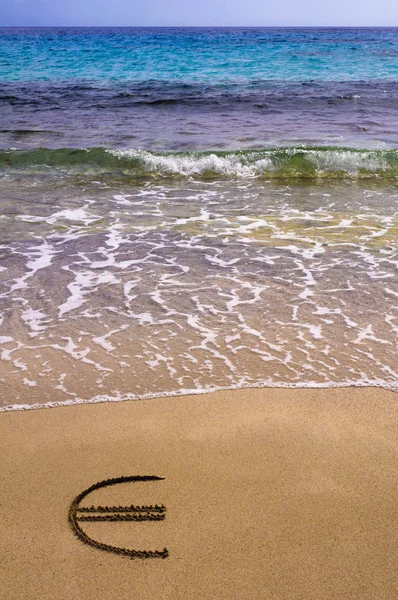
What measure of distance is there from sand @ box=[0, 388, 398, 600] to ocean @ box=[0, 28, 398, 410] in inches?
11.7

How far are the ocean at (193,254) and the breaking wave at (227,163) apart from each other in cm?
4

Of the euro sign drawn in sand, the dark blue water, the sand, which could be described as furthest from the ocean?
the euro sign drawn in sand

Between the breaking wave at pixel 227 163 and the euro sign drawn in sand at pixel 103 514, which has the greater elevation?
the breaking wave at pixel 227 163

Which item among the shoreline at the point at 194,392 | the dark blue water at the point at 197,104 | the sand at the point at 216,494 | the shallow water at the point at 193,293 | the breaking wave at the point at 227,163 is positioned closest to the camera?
the sand at the point at 216,494

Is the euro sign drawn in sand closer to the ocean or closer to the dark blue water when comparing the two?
the ocean

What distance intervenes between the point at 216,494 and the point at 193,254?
3.71 m

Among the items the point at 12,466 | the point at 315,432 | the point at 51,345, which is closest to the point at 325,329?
the point at 315,432

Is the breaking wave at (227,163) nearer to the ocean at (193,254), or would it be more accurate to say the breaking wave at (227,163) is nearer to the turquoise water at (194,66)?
the ocean at (193,254)

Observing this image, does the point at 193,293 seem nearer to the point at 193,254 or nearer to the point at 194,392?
the point at 193,254

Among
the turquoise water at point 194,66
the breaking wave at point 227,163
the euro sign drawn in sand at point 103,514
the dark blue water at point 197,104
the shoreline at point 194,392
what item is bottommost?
the euro sign drawn in sand at point 103,514

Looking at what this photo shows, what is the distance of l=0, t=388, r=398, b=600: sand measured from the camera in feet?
8.44

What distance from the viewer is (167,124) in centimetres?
1504

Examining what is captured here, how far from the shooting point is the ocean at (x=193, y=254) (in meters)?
4.22

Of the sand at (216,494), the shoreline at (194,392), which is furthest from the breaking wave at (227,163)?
the sand at (216,494)
